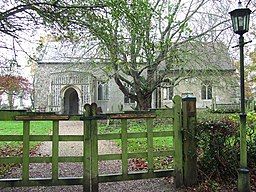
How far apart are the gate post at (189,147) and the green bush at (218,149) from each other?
5.4 inches

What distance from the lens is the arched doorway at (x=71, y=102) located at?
26.9m

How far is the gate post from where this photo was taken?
427 centimetres

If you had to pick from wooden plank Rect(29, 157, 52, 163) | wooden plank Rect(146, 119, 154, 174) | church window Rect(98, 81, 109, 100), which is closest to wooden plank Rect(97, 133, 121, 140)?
wooden plank Rect(146, 119, 154, 174)

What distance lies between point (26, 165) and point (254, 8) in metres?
9.24

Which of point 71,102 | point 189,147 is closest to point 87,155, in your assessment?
point 189,147

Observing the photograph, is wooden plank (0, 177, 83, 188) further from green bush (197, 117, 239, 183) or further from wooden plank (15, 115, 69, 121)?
green bush (197, 117, 239, 183)

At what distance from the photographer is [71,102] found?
1110 inches

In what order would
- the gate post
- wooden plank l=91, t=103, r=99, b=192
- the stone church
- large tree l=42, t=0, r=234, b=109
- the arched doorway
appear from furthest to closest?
the arched doorway
the stone church
large tree l=42, t=0, r=234, b=109
the gate post
wooden plank l=91, t=103, r=99, b=192

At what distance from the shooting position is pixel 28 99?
37.2 meters

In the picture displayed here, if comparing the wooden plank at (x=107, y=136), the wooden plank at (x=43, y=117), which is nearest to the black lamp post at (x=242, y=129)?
the wooden plank at (x=107, y=136)

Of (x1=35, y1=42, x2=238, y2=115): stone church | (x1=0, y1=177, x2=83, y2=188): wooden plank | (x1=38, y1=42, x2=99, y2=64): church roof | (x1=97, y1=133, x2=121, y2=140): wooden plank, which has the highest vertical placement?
(x1=38, y1=42, x2=99, y2=64): church roof

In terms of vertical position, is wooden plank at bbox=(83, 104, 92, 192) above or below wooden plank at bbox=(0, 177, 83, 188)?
above

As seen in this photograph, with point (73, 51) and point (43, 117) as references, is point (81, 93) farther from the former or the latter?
point (43, 117)

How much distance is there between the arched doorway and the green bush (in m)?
23.5
